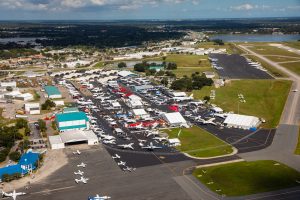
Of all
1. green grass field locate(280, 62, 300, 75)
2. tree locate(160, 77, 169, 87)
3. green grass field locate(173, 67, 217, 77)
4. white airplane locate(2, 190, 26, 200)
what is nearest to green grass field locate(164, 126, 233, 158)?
white airplane locate(2, 190, 26, 200)

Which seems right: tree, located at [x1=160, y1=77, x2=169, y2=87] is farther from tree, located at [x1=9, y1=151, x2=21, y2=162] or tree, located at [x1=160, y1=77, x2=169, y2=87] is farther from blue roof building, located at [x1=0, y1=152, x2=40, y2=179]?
tree, located at [x1=9, y1=151, x2=21, y2=162]

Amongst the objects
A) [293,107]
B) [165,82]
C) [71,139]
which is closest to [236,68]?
[165,82]

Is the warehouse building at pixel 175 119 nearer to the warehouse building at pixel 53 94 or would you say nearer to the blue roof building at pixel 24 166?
the blue roof building at pixel 24 166

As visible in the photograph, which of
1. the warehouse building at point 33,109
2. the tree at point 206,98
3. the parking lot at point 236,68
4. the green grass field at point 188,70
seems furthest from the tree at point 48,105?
the parking lot at point 236,68

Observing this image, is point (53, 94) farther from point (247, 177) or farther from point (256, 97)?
point (247, 177)

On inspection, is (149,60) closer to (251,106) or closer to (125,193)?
(251,106)
